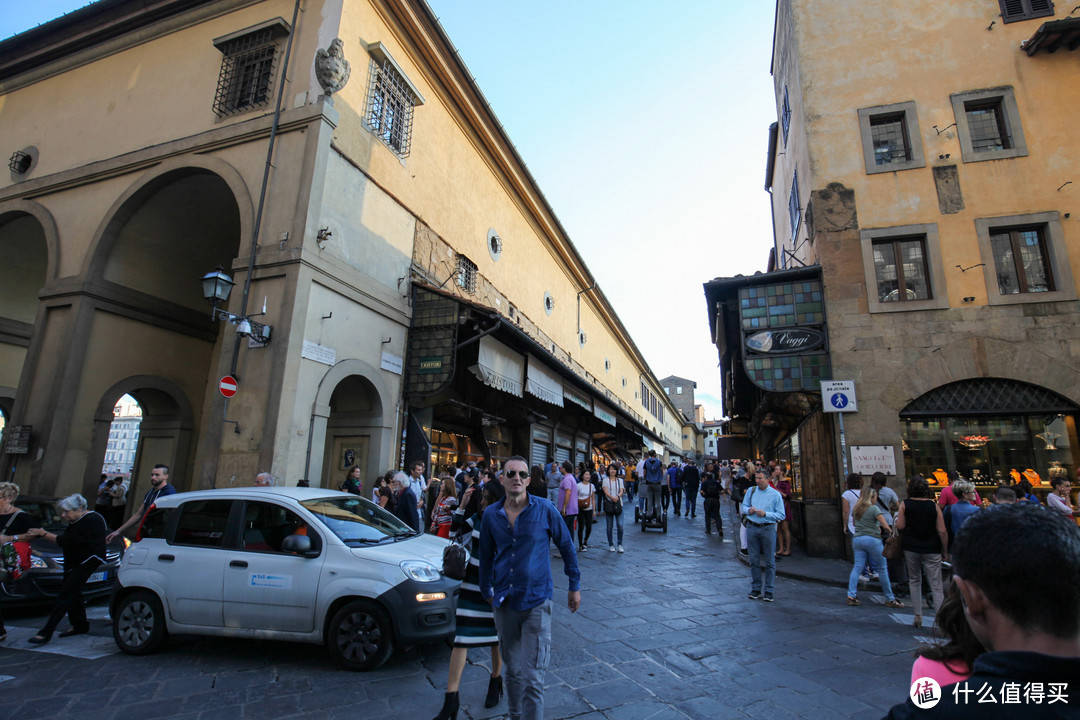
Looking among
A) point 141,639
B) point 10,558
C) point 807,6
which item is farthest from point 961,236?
point 10,558

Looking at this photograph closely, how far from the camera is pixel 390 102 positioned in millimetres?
11867

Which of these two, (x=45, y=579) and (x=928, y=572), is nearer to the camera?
(x=928, y=572)

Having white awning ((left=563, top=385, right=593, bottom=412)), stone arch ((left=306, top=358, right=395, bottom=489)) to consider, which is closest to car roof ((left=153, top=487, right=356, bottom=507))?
stone arch ((left=306, top=358, right=395, bottom=489))

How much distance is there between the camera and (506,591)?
3.35 m

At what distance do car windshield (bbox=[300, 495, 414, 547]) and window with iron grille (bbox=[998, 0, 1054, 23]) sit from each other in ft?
50.7

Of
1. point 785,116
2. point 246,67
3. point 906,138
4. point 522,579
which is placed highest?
point 785,116

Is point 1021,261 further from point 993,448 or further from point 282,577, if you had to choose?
point 282,577

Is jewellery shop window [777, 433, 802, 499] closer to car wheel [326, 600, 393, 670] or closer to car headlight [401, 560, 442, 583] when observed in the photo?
car headlight [401, 560, 442, 583]

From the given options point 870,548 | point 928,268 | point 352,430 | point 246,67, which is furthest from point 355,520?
point 928,268

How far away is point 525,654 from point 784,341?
966 cm

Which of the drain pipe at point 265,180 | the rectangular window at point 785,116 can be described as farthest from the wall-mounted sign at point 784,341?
the drain pipe at point 265,180

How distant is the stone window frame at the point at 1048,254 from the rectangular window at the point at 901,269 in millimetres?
989

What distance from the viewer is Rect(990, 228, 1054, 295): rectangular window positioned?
10.6 meters

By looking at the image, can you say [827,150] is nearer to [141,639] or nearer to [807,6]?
[807,6]
